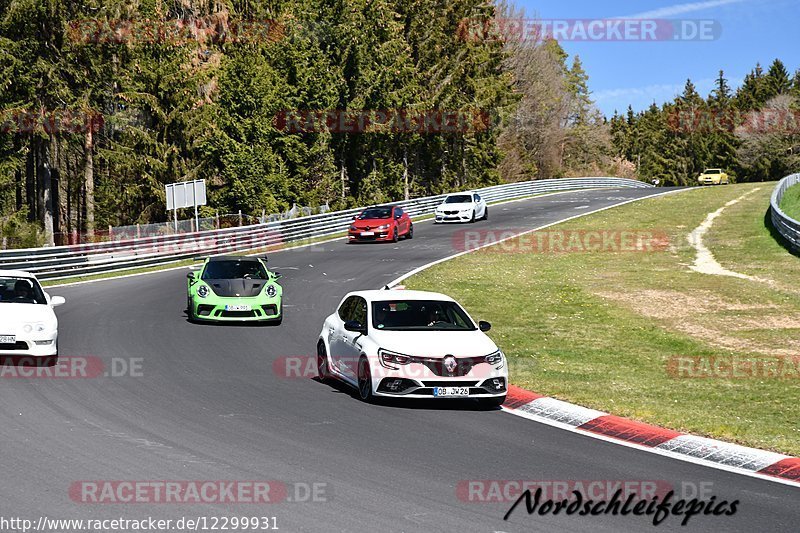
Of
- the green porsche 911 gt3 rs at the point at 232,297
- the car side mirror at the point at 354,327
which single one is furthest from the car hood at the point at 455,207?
the car side mirror at the point at 354,327

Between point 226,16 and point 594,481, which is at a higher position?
point 226,16

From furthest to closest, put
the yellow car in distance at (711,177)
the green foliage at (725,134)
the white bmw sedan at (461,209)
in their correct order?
the green foliage at (725,134), the yellow car in distance at (711,177), the white bmw sedan at (461,209)

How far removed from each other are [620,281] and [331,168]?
3944cm

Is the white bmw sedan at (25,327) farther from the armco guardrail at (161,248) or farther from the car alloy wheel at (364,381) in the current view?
the armco guardrail at (161,248)

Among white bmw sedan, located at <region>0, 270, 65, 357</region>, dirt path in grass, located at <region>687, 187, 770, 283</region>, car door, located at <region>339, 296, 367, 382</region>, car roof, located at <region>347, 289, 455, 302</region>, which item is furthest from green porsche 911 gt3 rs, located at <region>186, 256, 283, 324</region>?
dirt path in grass, located at <region>687, 187, 770, 283</region>

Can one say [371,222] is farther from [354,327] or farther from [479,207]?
[354,327]

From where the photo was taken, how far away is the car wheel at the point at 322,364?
14.5 m

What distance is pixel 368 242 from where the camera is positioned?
137 ft

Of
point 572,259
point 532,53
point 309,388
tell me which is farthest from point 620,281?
point 532,53

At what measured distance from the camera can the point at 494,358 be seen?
12766mm

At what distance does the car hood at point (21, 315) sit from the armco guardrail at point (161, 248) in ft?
47.4

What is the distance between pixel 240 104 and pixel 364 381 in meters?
50.5

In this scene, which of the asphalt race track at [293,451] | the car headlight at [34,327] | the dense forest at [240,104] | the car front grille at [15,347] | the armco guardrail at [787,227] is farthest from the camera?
A: the dense forest at [240,104]

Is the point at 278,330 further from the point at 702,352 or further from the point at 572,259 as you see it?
the point at 572,259
